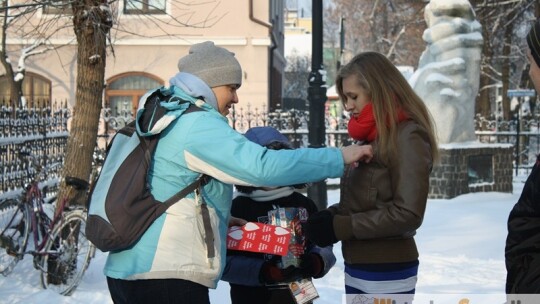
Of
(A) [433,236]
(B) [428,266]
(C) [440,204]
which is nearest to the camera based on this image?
(B) [428,266]

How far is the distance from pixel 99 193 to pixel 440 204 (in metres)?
11.3

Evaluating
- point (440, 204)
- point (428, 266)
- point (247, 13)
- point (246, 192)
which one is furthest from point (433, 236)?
point (247, 13)

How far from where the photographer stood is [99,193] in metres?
3.07

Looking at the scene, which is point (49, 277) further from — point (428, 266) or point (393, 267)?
point (393, 267)

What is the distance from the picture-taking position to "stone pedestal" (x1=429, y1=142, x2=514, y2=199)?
14.4m

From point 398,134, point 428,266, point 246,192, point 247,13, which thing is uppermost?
point 247,13

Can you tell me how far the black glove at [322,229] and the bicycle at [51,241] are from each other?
4057 mm

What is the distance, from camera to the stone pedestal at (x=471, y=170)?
47.2 ft

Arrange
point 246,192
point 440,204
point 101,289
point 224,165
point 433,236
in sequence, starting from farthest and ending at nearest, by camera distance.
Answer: point 440,204, point 433,236, point 101,289, point 246,192, point 224,165

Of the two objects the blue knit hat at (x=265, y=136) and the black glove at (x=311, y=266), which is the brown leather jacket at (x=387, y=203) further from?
the blue knit hat at (x=265, y=136)

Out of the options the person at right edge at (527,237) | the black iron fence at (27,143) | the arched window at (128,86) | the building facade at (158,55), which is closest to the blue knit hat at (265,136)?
the person at right edge at (527,237)

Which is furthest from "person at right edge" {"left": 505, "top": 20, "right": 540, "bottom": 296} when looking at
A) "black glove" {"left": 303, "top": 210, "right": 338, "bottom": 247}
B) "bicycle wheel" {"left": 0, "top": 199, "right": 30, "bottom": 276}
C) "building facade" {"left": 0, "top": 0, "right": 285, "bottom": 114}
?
"building facade" {"left": 0, "top": 0, "right": 285, "bottom": 114}

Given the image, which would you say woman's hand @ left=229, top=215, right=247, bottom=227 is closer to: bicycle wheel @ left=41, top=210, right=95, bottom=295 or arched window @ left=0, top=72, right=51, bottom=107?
bicycle wheel @ left=41, top=210, right=95, bottom=295

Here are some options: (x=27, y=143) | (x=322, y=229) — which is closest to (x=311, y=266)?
(x=322, y=229)
